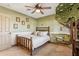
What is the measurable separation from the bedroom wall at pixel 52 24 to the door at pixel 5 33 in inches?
24.5

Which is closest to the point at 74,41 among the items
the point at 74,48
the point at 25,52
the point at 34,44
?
the point at 74,48

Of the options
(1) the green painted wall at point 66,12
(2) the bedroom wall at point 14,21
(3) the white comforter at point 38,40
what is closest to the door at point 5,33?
(2) the bedroom wall at point 14,21

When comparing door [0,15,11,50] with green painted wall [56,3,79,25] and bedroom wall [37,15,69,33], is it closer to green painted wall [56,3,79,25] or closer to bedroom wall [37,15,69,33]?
bedroom wall [37,15,69,33]

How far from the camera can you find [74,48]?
84.2 inches

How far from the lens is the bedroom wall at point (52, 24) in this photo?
86.5 inches

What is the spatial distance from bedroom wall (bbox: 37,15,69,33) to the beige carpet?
12.0 inches

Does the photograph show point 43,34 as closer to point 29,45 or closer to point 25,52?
point 29,45

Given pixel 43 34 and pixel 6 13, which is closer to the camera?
pixel 6 13

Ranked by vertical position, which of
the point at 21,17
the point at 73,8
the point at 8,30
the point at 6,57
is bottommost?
the point at 6,57

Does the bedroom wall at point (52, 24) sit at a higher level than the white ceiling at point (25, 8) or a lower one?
lower

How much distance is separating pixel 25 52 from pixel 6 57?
39 cm

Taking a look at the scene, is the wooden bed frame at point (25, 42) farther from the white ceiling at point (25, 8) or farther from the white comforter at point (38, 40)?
the white ceiling at point (25, 8)

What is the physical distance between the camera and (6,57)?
2.19 metres

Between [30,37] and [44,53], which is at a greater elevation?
[30,37]
